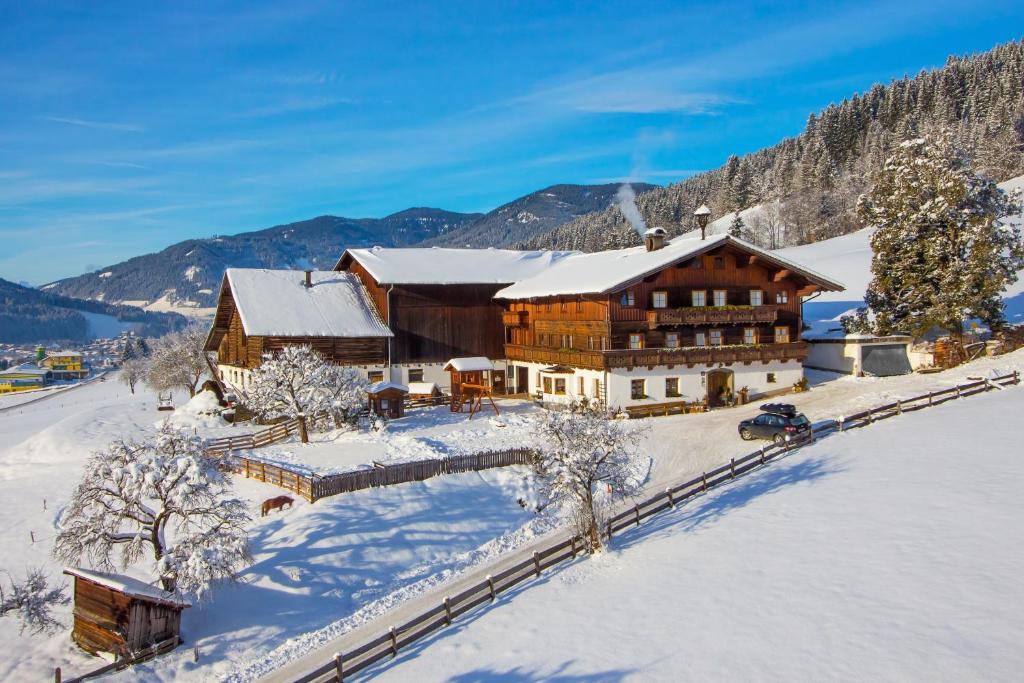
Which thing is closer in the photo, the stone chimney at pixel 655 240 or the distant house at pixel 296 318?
the distant house at pixel 296 318

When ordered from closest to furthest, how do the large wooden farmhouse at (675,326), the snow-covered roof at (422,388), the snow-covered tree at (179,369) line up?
the large wooden farmhouse at (675,326)
the snow-covered roof at (422,388)
the snow-covered tree at (179,369)

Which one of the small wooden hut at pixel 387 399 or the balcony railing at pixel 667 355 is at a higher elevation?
the balcony railing at pixel 667 355

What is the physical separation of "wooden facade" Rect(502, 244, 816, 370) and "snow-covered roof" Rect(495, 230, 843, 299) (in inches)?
25.7

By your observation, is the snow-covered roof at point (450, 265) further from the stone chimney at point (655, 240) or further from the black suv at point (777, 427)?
the black suv at point (777, 427)

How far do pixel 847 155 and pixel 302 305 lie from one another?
11471 centimetres

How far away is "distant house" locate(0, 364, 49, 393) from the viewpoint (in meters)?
148

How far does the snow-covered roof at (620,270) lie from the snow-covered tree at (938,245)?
4.44 meters

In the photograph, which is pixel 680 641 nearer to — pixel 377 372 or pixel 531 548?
pixel 531 548

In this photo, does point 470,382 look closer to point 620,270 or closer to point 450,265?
point 450,265

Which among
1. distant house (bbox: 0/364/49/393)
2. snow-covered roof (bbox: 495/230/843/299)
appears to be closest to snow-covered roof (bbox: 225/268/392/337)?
snow-covered roof (bbox: 495/230/843/299)

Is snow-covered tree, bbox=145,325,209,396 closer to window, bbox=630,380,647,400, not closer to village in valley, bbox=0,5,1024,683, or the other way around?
village in valley, bbox=0,5,1024,683

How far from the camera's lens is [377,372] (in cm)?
4756

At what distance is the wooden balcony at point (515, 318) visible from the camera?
49.8 meters

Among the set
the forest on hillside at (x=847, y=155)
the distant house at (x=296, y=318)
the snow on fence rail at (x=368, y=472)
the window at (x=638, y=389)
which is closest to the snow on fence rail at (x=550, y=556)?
the snow on fence rail at (x=368, y=472)
